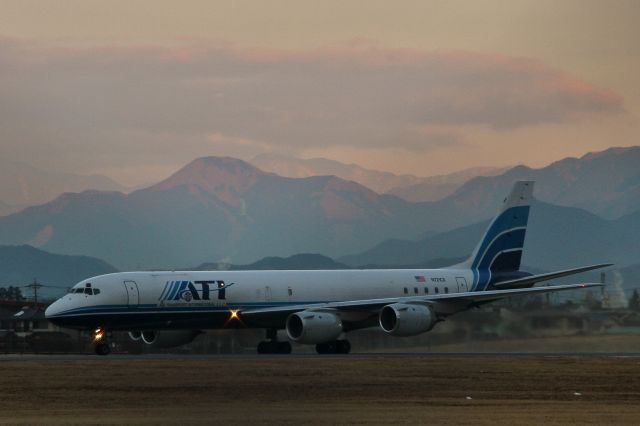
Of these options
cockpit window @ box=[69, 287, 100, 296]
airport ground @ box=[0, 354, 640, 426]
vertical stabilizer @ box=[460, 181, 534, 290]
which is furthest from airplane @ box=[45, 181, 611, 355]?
airport ground @ box=[0, 354, 640, 426]

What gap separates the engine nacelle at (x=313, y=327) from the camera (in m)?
63.2

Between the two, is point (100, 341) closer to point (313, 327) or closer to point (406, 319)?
point (313, 327)

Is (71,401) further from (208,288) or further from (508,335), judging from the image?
(508,335)

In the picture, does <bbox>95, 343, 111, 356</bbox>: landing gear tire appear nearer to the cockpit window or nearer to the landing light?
the landing light

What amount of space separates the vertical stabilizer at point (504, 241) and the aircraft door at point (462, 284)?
2.94ft

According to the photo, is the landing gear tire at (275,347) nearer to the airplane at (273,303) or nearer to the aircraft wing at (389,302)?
the airplane at (273,303)

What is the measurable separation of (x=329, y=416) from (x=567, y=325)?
37.0 meters

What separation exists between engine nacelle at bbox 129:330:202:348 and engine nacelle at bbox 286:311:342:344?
212 inches

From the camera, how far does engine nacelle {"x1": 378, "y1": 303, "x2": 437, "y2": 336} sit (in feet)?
210

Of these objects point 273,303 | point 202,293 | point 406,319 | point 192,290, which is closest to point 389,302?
point 406,319

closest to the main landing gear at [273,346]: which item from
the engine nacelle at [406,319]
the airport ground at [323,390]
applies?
the engine nacelle at [406,319]

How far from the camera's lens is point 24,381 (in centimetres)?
4628

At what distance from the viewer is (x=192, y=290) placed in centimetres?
6353

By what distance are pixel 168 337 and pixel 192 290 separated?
4.73m
